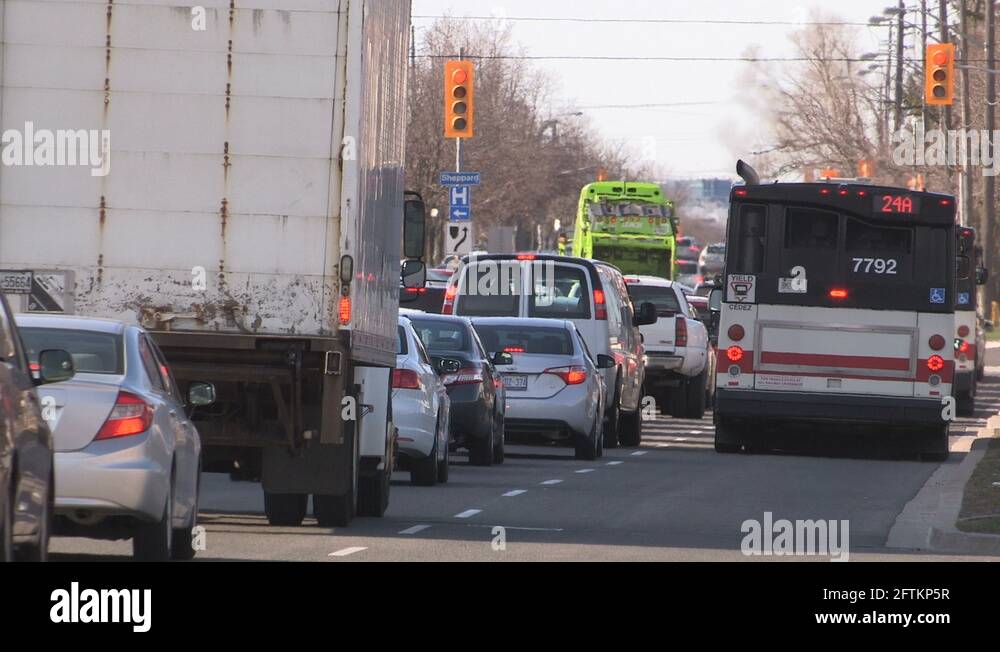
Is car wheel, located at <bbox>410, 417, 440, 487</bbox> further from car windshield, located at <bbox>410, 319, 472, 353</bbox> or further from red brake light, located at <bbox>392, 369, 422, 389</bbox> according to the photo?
car windshield, located at <bbox>410, 319, 472, 353</bbox>

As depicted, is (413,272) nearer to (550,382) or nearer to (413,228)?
(413,228)

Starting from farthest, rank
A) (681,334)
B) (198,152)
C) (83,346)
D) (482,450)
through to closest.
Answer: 1. (681,334)
2. (482,450)
3. (198,152)
4. (83,346)

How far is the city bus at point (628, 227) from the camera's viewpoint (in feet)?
186

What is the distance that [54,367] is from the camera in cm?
1017

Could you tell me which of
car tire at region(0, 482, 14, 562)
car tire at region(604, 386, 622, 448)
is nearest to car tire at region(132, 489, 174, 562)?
car tire at region(0, 482, 14, 562)

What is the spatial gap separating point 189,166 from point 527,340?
1181 centimetres

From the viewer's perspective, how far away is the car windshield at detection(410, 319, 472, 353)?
2355 cm

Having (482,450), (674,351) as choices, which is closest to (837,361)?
(482,450)

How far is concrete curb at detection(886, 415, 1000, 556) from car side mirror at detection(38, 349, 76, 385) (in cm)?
713

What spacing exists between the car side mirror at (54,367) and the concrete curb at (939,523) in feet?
23.4

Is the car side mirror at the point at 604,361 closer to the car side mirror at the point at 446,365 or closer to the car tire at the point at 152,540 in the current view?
the car side mirror at the point at 446,365

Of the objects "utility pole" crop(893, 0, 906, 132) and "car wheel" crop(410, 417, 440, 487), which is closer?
"car wheel" crop(410, 417, 440, 487)
